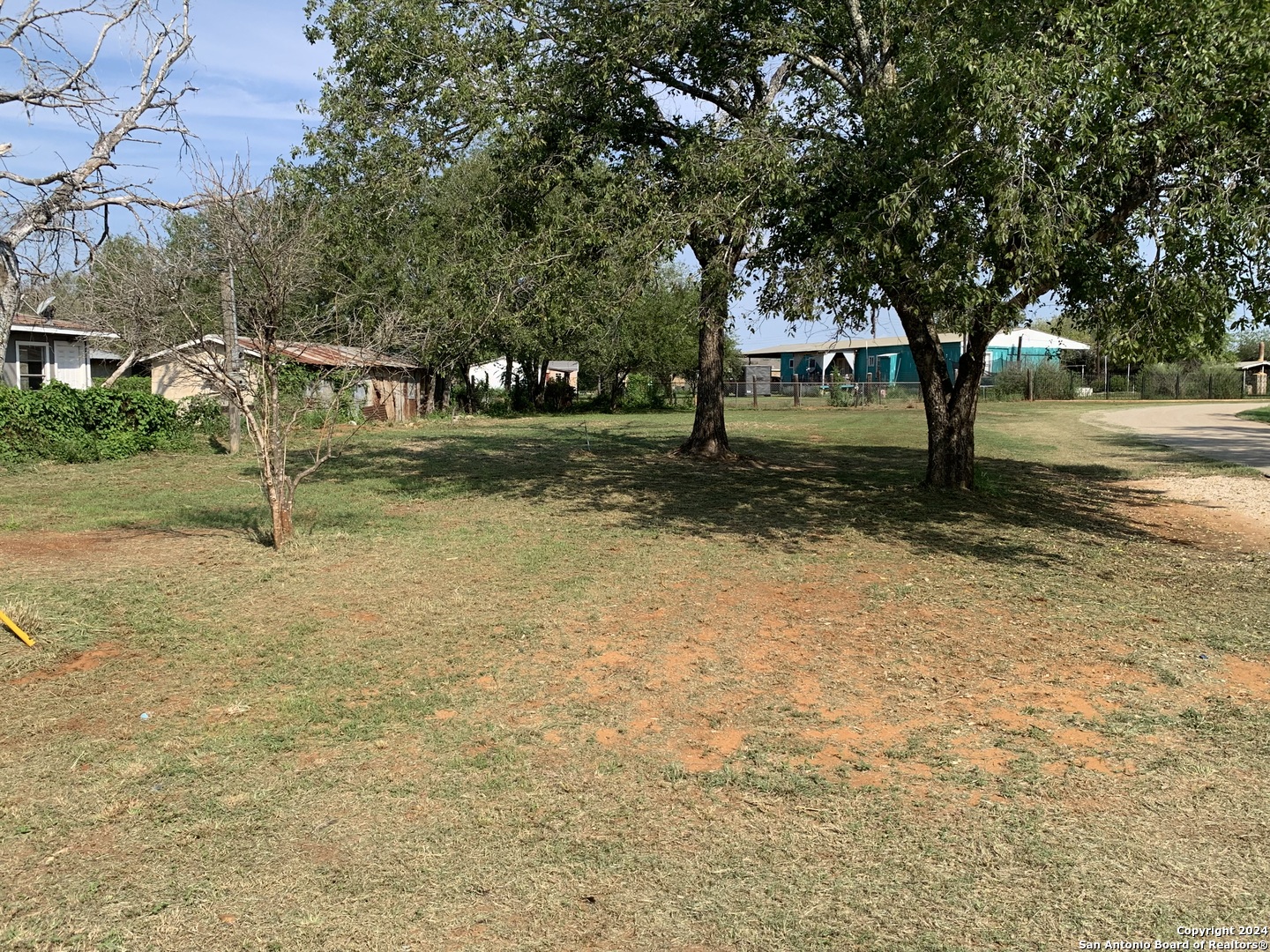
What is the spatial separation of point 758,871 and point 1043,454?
753 inches

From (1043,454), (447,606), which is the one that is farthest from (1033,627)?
(1043,454)

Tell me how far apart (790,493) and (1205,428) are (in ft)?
63.8

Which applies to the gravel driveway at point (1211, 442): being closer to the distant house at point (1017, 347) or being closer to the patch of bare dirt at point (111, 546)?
the patch of bare dirt at point (111, 546)

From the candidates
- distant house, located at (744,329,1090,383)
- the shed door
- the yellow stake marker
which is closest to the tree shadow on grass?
the yellow stake marker

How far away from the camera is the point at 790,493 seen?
583 inches

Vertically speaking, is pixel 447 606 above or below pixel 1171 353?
below

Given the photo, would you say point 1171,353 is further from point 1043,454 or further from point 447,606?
point 1043,454

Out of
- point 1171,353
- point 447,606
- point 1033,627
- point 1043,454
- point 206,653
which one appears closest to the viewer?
point 206,653

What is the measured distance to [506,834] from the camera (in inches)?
163

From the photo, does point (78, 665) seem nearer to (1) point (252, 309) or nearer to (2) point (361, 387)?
(1) point (252, 309)

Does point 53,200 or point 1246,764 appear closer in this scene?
point 1246,764

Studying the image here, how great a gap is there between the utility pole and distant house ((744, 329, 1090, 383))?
33.4 m

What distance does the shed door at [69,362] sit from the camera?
24.1m

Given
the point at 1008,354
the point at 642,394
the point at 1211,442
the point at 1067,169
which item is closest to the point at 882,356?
the point at 1008,354
